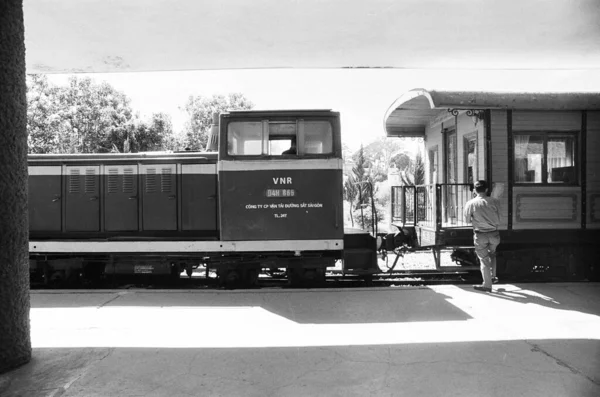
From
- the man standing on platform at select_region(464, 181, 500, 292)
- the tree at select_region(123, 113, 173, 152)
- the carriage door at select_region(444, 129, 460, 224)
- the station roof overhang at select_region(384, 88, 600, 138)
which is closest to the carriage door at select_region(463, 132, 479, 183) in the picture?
the carriage door at select_region(444, 129, 460, 224)

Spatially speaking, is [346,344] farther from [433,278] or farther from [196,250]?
[433,278]

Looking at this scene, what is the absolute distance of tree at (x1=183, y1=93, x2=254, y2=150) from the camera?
89.4ft

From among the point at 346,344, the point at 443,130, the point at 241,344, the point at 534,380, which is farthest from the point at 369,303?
the point at 443,130

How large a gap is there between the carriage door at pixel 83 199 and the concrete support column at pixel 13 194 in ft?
12.5

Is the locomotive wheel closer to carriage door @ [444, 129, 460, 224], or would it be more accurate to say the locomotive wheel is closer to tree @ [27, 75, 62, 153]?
carriage door @ [444, 129, 460, 224]

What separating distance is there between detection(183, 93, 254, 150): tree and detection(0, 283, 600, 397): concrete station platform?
20715 mm

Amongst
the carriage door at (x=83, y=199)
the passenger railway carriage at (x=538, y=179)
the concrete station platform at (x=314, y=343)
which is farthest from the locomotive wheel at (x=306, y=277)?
the carriage door at (x=83, y=199)

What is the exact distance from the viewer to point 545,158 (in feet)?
28.6

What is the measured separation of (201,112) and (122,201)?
20.8m

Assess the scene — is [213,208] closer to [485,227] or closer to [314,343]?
[314,343]

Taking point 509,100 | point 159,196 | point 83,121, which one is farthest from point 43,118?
point 509,100

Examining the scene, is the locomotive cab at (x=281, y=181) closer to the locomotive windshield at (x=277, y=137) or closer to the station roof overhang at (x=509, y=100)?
the locomotive windshield at (x=277, y=137)

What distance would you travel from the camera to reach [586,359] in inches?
179

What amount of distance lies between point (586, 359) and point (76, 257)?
7822 mm
